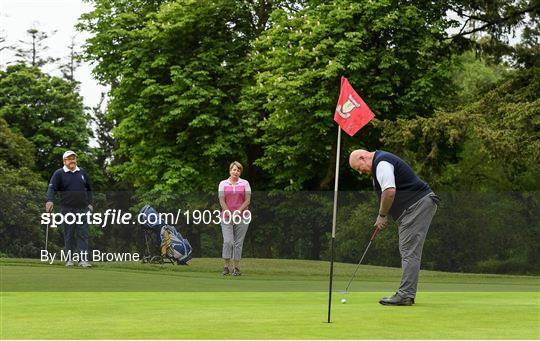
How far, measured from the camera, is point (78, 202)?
60.7 ft

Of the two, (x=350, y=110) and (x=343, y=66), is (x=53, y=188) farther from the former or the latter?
(x=343, y=66)

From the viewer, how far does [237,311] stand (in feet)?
34.1

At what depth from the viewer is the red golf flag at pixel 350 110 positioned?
15.7 m

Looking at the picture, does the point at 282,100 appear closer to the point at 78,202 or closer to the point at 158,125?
the point at 158,125

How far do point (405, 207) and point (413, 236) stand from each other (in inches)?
12.6

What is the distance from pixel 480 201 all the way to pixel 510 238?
3.13ft

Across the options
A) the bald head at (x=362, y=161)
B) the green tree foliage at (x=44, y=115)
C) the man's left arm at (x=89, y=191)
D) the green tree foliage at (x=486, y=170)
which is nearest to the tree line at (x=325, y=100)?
the green tree foliage at (x=486, y=170)

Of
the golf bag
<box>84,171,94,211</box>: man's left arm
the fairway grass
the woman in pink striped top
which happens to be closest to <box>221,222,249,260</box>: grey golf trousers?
the woman in pink striped top

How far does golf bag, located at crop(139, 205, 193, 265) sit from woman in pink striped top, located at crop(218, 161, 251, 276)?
890mm

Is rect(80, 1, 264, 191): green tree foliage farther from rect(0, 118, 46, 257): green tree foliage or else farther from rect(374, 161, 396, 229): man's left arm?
rect(374, 161, 396, 229): man's left arm

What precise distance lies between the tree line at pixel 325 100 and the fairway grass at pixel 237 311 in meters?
3.99

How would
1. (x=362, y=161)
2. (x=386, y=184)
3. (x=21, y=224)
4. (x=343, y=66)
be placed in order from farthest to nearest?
(x=343, y=66) < (x=21, y=224) < (x=362, y=161) < (x=386, y=184)

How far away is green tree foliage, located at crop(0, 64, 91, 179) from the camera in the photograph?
6084 cm

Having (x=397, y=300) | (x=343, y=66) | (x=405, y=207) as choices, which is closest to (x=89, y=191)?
(x=405, y=207)
